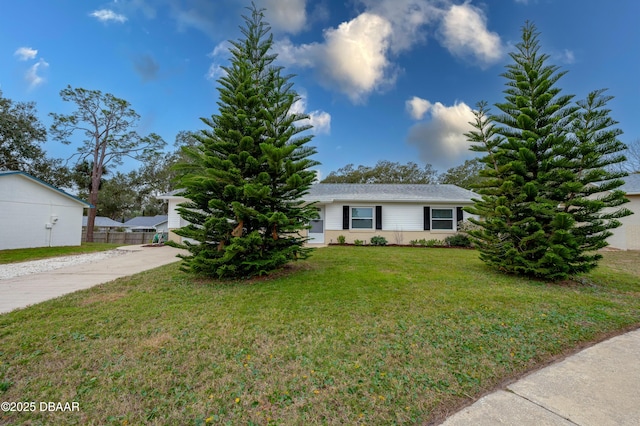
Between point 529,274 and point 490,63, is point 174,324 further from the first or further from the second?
point 490,63

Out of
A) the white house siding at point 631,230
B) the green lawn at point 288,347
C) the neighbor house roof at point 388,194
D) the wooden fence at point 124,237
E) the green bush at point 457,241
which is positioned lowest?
the green lawn at point 288,347

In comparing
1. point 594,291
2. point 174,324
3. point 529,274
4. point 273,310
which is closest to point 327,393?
point 273,310

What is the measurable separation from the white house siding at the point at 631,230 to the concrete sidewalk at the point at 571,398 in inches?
617

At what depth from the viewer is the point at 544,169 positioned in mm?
6020

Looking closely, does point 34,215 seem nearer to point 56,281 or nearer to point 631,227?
point 56,281

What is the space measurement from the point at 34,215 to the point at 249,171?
578 inches

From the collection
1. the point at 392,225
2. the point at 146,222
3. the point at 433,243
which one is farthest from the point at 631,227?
the point at 146,222

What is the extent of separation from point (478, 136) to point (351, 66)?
6.27m

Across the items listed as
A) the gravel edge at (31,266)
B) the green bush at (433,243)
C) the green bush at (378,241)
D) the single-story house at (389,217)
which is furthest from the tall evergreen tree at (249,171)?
the green bush at (433,243)

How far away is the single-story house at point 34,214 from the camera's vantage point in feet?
40.4

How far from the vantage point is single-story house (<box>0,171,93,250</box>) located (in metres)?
12.3

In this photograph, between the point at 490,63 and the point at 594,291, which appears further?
the point at 490,63

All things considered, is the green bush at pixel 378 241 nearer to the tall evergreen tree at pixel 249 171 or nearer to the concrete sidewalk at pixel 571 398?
the tall evergreen tree at pixel 249 171

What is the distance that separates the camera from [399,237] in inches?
562
